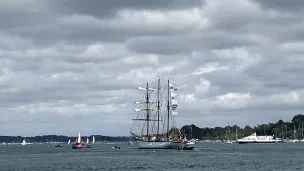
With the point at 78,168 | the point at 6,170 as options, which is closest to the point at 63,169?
the point at 78,168

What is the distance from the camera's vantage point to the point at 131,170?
128250 millimetres

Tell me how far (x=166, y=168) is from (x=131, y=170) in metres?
8.67

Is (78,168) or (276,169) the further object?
(78,168)

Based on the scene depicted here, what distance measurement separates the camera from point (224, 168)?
431 ft

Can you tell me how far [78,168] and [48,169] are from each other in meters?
7.05

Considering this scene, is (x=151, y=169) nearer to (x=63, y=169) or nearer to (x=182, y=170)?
(x=182, y=170)

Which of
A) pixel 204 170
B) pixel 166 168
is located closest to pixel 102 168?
pixel 166 168

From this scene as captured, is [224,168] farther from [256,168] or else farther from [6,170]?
[6,170]

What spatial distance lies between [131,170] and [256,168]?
2709cm

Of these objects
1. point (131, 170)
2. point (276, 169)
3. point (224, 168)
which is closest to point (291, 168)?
point (276, 169)

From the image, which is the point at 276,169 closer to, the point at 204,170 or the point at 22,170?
the point at 204,170

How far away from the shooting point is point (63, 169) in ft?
441

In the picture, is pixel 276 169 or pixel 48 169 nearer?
pixel 276 169

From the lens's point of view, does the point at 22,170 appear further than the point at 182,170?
Yes
